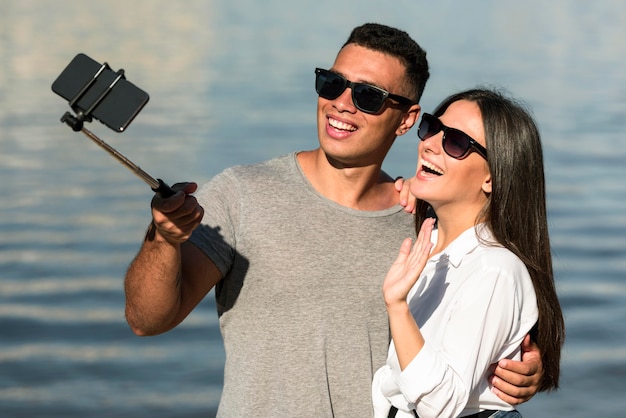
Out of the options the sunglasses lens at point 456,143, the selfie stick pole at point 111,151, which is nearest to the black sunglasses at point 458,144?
the sunglasses lens at point 456,143

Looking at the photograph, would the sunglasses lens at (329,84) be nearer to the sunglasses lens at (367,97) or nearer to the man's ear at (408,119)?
the sunglasses lens at (367,97)

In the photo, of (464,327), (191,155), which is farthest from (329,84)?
(191,155)

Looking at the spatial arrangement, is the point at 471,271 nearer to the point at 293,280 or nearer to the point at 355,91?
the point at 293,280

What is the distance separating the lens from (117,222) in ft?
37.6

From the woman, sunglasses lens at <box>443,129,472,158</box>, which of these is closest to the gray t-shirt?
the woman

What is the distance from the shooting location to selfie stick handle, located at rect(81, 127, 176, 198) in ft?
10.3

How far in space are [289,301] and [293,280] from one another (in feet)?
0.25

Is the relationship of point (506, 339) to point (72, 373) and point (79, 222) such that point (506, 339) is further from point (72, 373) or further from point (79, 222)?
point (79, 222)

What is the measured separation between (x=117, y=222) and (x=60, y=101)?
21.4ft

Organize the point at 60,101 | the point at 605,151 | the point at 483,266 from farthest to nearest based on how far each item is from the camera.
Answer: the point at 60,101, the point at 605,151, the point at 483,266

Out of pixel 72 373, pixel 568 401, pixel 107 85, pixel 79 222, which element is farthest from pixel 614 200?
pixel 107 85

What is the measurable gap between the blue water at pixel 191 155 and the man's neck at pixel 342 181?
163 inches

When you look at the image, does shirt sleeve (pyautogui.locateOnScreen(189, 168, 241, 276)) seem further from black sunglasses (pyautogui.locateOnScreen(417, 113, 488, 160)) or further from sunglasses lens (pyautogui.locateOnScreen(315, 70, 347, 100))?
black sunglasses (pyautogui.locateOnScreen(417, 113, 488, 160))

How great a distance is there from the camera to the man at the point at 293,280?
411 centimetres
